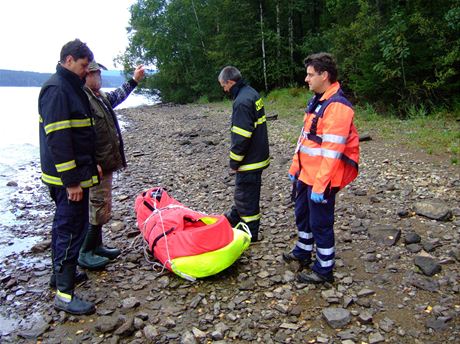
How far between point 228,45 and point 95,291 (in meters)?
24.7

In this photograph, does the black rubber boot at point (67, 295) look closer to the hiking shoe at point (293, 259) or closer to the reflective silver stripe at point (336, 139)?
the hiking shoe at point (293, 259)

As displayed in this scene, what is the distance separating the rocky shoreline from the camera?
140 inches

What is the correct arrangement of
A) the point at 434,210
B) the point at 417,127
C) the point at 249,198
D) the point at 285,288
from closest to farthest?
the point at 285,288
the point at 249,198
the point at 434,210
the point at 417,127

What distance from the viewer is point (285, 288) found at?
13.9 ft

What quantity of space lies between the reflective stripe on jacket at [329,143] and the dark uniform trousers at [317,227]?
16cm

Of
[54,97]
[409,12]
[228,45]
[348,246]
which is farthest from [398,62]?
[228,45]

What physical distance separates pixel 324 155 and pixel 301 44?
2403 cm

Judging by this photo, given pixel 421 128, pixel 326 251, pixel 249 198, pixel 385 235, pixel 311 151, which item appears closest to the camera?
pixel 311 151

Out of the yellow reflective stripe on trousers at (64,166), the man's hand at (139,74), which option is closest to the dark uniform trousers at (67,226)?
the yellow reflective stripe on trousers at (64,166)

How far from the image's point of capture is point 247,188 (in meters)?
5.35

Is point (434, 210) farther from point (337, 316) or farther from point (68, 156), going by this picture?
point (68, 156)

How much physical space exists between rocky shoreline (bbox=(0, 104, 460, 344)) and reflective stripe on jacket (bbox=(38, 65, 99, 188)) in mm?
1492

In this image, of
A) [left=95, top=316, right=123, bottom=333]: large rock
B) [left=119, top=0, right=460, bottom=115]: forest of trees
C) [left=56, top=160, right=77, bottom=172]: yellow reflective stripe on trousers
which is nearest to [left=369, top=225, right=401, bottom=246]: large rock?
[left=95, top=316, right=123, bottom=333]: large rock

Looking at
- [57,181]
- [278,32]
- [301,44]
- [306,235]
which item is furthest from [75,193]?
[301,44]
